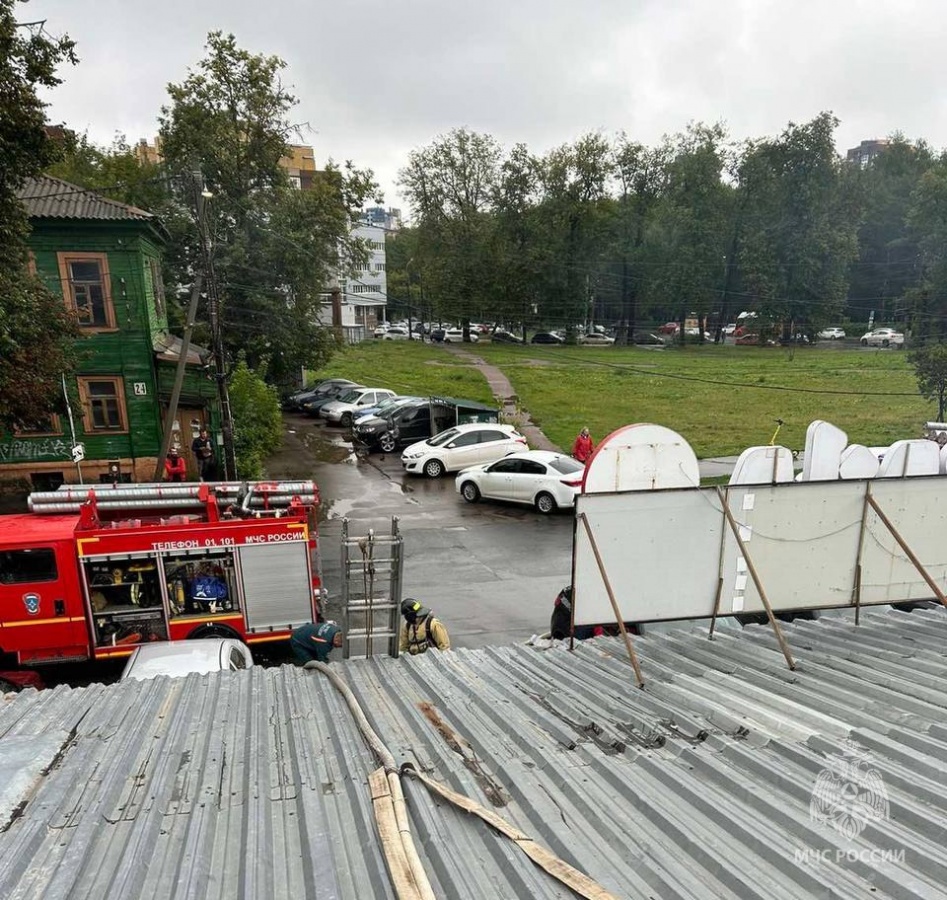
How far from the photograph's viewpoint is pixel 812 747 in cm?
310

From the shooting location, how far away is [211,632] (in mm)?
8484

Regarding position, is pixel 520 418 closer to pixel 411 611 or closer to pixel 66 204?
pixel 66 204

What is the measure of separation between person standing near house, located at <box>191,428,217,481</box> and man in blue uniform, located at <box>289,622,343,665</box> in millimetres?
12826

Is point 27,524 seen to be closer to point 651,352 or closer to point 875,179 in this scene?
point 651,352

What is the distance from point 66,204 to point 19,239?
23.9ft

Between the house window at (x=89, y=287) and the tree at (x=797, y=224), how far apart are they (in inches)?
2023

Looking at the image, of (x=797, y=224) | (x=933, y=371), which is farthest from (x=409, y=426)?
(x=797, y=224)

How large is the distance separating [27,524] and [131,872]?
7258 millimetres

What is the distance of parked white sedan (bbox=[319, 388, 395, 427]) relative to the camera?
2730 centimetres

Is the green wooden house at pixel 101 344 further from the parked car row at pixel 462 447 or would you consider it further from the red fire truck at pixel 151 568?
the red fire truck at pixel 151 568

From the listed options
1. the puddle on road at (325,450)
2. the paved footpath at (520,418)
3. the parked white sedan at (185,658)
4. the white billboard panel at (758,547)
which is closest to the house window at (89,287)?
the puddle on road at (325,450)

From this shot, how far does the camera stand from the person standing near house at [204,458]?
62.6ft

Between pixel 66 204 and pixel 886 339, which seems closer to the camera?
pixel 66 204

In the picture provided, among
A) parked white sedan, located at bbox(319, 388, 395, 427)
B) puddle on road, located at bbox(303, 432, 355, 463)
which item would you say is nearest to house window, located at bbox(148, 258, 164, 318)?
puddle on road, located at bbox(303, 432, 355, 463)
